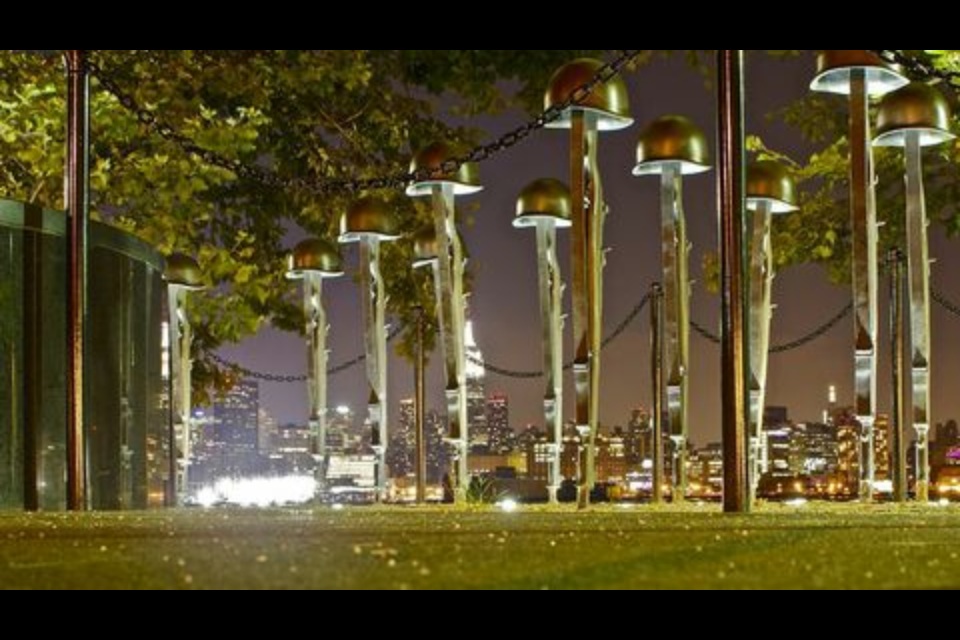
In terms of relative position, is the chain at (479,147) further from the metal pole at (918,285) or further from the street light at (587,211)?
the metal pole at (918,285)

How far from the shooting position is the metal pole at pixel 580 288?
A: 31.2 feet

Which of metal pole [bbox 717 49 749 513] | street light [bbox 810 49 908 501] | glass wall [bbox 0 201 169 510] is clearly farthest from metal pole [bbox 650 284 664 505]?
metal pole [bbox 717 49 749 513]

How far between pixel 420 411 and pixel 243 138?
3.45 m

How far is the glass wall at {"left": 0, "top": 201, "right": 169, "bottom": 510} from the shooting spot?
10.7 metres

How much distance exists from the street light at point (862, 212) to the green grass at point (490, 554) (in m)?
2.71

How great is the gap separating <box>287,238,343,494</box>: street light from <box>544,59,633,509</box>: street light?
342 cm

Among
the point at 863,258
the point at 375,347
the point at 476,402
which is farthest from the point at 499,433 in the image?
the point at 863,258

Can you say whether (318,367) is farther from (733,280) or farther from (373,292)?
(733,280)

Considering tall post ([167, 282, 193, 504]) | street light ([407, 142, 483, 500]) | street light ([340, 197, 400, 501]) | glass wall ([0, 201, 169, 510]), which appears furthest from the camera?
tall post ([167, 282, 193, 504])

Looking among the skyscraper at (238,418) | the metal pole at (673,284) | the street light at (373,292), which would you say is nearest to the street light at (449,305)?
the street light at (373,292)

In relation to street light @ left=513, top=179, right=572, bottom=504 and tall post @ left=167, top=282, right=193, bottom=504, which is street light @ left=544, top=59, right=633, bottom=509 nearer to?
street light @ left=513, top=179, right=572, bottom=504

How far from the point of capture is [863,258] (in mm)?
9531
